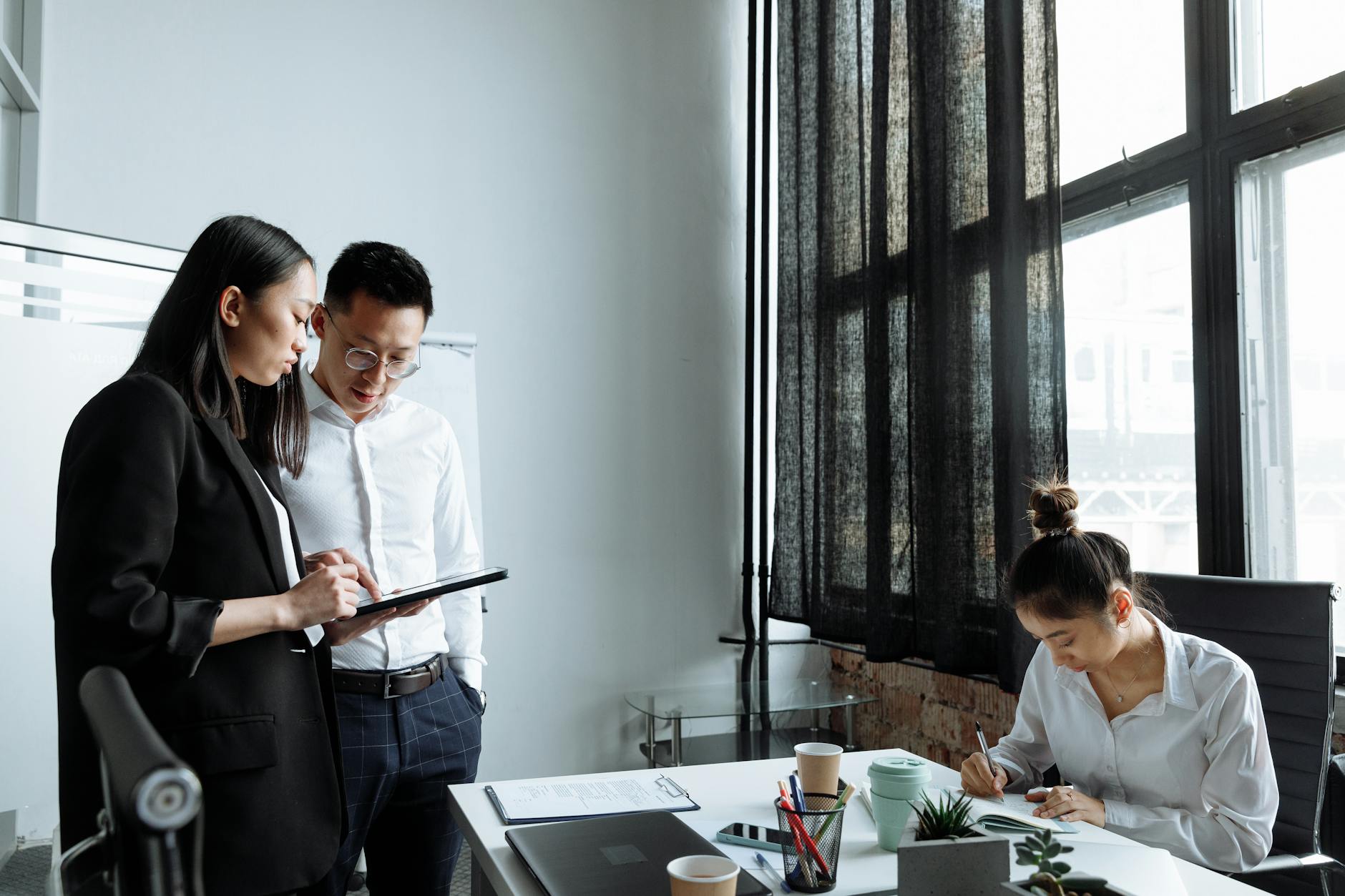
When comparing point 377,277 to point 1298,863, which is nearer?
point 1298,863

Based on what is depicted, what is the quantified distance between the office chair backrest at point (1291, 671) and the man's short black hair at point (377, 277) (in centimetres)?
149

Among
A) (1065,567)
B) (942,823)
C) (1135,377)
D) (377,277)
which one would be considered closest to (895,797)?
(942,823)

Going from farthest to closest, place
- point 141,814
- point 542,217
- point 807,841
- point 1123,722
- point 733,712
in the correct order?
point 542,217 < point 733,712 < point 1123,722 < point 807,841 < point 141,814

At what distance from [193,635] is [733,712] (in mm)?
1951

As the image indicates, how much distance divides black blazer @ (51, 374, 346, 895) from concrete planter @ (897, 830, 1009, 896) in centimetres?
72

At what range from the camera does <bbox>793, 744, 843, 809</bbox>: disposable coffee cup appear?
4.28ft

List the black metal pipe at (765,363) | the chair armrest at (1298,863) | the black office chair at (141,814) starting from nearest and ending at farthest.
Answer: the black office chair at (141,814) → the chair armrest at (1298,863) → the black metal pipe at (765,363)

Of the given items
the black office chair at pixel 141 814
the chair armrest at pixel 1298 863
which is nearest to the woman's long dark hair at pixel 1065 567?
the chair armrest at pixel 1298 863

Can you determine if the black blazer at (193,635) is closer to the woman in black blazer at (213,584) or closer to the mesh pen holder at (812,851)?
the woman in black blazer at (213,584)

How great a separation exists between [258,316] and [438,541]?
727 mm

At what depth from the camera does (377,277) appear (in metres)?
1.57

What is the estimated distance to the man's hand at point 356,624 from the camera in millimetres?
1423

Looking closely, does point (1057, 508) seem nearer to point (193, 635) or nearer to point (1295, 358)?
point (1295, 358)

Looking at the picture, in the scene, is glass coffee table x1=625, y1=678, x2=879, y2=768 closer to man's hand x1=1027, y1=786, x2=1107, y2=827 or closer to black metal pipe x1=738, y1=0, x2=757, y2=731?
black metal pipe x1=738, y1=0, x2=757, y2=731
